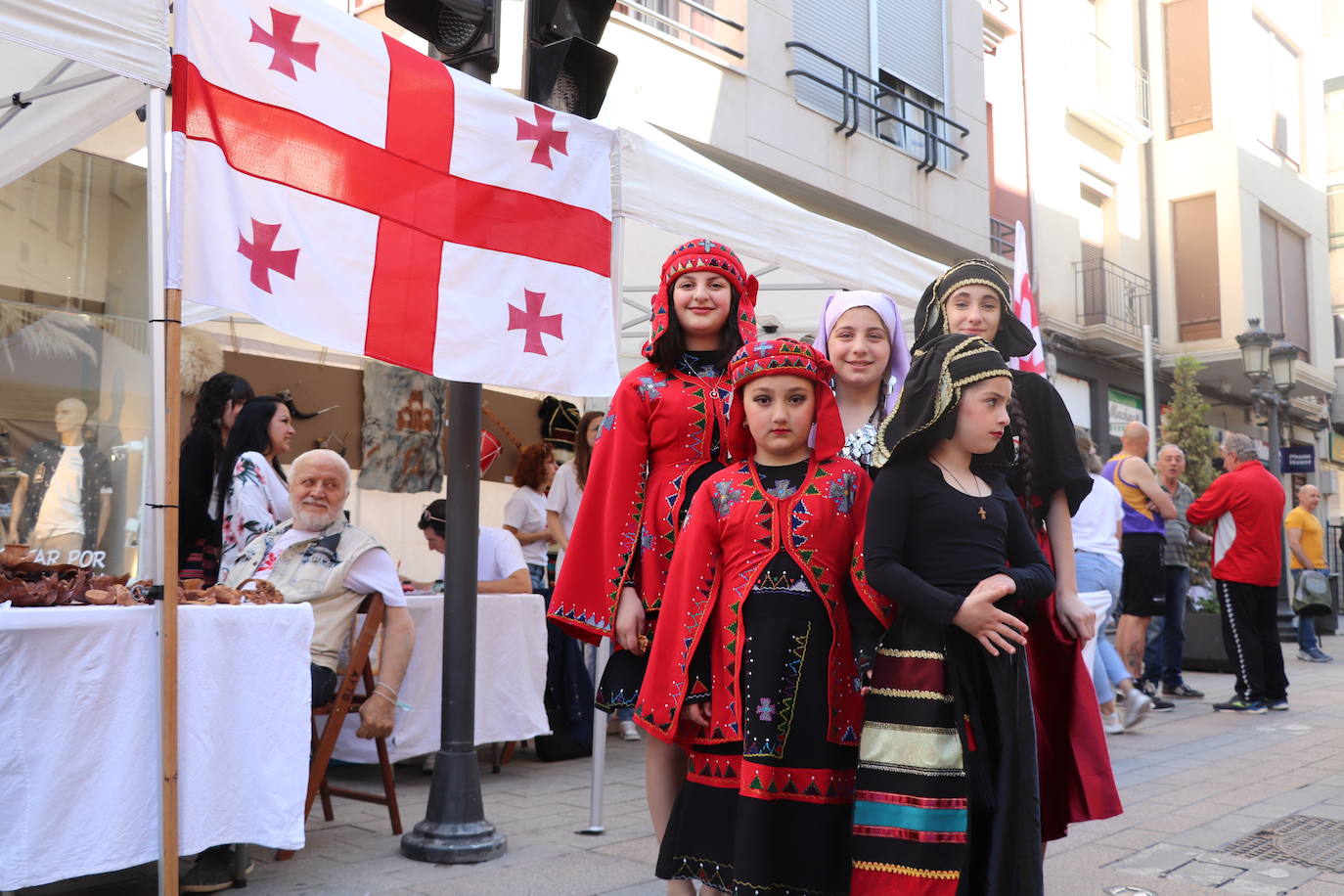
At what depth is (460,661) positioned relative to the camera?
4539mm

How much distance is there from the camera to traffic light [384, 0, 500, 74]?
14.9 feet

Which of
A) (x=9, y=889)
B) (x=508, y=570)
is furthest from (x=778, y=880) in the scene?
(x=508, y=570)

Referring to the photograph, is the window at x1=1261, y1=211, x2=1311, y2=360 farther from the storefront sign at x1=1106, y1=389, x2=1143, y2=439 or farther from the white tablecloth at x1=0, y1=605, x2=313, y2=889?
the white tablecloth at x1=0, y1=605, x2=313, y2=889

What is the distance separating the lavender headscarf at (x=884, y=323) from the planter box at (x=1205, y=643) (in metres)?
9.17

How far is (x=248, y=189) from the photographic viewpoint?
12.0 feet

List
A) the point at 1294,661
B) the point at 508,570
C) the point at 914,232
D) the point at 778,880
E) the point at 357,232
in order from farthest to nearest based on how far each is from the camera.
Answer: the point at 914,232
the point at 1294,661
the point at 508,570
the point at 357,232
the point at 778,880

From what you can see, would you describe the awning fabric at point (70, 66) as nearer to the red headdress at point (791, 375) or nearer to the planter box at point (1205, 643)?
the red headdress at point (791, 375)

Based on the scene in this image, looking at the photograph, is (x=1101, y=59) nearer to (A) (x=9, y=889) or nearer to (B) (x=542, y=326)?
(B) (x=542, y=326)

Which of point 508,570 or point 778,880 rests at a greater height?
point 508,570

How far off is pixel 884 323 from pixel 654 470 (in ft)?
2.58

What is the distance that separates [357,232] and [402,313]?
0.31 metres

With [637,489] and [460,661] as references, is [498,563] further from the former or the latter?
[637,489]

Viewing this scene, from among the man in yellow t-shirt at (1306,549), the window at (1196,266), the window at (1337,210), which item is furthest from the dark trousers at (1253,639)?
the window at (1337,210)

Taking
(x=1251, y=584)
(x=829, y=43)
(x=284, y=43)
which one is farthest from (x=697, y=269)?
(x=829, y=43)
